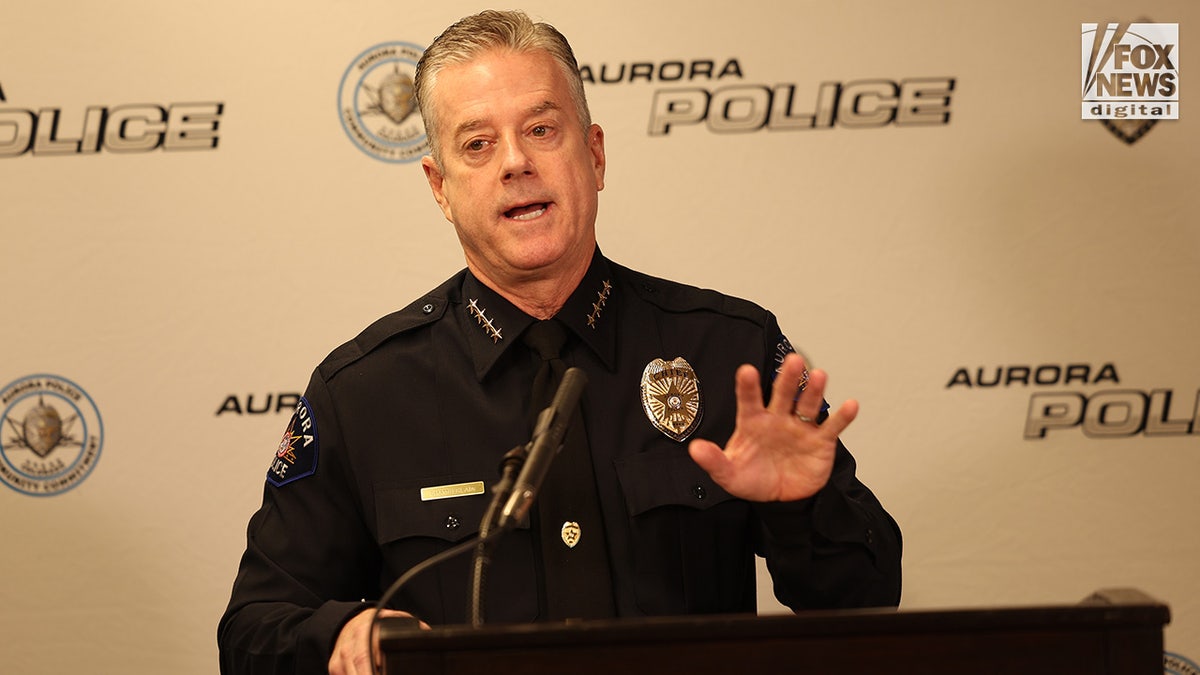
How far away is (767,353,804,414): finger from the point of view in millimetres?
1367

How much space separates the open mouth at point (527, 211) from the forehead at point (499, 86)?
14 cm

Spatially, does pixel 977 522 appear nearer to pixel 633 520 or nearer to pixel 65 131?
pixel 633 520

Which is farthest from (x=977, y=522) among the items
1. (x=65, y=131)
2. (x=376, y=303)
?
(x=65, y=131)

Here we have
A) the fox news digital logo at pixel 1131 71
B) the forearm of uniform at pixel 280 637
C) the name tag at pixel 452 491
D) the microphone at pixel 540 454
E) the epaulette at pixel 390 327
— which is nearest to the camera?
the microphone at pixel 540 454

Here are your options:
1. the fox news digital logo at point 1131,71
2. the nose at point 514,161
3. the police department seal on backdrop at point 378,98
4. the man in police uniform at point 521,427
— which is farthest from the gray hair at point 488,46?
the fox news digital logo at point 1131,71

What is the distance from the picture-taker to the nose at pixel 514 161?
180 centimetres

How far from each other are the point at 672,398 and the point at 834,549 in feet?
1.21

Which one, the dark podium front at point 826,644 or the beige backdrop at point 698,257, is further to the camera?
the beige backdrop at point 698,257

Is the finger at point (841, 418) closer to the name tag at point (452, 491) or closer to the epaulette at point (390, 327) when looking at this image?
the name tag at point (452, 491)

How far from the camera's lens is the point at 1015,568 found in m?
2.56

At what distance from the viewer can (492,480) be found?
1809mm

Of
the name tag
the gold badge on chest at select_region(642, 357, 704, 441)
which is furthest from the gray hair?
the name tag

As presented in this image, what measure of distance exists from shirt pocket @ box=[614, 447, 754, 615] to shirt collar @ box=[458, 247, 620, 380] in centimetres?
19

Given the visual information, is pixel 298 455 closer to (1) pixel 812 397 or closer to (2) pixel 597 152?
(2) pixel 597 152
